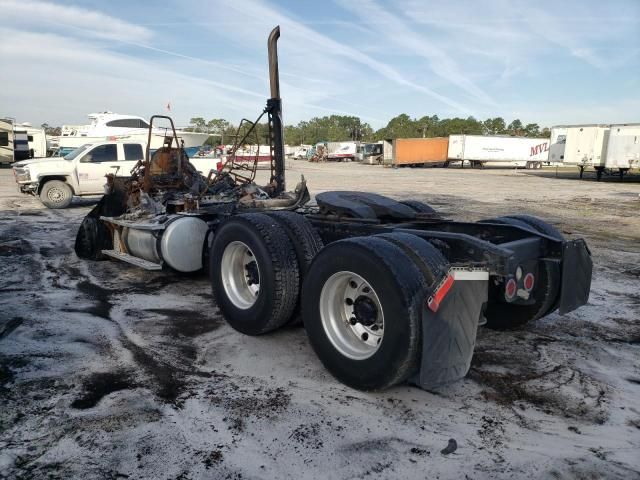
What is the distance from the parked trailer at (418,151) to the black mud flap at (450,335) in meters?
44.4

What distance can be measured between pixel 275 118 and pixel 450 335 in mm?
4567

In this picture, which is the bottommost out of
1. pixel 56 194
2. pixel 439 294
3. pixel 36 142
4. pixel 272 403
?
pixel 272 403

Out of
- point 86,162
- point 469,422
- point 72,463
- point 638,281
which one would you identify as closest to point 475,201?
point 638,281

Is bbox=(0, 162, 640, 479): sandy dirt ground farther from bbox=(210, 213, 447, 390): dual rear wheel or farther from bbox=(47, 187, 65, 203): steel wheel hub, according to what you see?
bbox=(47, 187, 65, 203): steel wheel hub

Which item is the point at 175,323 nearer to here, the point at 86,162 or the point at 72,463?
the point at 72,463

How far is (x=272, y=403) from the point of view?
130 inches

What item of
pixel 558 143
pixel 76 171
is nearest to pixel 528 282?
pixel 76 171

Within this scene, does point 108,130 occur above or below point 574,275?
above

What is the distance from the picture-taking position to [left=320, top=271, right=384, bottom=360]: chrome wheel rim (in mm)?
3529

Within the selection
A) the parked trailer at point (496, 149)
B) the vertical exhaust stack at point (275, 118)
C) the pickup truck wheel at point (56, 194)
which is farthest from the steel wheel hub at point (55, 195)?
the parked trailer at point (496, 149)

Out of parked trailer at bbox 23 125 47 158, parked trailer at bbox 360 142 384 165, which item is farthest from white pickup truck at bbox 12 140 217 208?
parked trailer at bbox 360 142 384 165

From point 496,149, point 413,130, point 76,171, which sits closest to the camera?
point 76,171

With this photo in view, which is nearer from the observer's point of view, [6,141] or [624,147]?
[624,147]

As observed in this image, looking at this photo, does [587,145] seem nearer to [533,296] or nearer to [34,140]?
[533,296]
